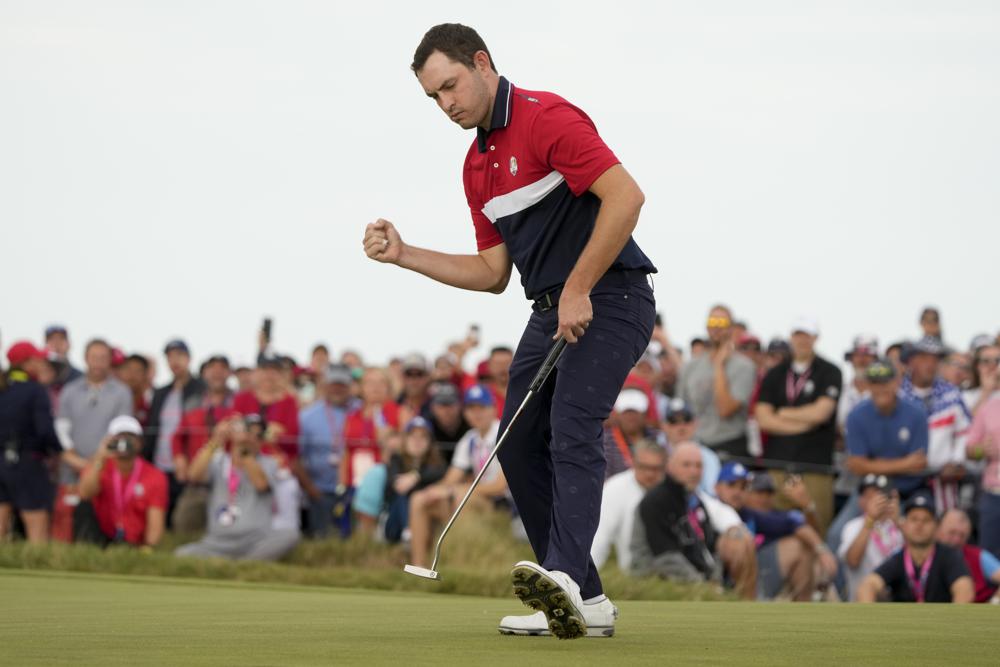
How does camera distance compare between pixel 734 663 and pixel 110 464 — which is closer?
pixel 734 663

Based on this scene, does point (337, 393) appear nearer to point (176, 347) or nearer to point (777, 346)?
point (176, 347)

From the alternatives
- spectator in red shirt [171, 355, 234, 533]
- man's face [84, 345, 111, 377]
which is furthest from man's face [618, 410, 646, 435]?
man's face [84, 345, 111, 377]

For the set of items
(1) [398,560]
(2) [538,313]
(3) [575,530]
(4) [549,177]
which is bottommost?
(1) [398,560]

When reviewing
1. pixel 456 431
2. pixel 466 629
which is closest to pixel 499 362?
pixel 456 431

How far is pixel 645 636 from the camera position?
535cm

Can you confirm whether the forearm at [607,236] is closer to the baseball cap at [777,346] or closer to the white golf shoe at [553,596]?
the white golf shoe at [553,596]

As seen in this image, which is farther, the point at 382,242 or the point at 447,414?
the point at 447,414

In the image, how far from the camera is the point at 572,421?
525 cm

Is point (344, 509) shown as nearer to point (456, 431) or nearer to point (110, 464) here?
point (456, 431)

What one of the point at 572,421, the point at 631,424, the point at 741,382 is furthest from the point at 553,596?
the point at 741,382

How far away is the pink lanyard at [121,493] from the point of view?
13023 millimetres

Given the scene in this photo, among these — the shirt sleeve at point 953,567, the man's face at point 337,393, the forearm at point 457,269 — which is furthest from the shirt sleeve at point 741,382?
the forearm at point 457,269

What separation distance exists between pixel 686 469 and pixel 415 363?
428 cm

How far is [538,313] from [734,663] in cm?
169
